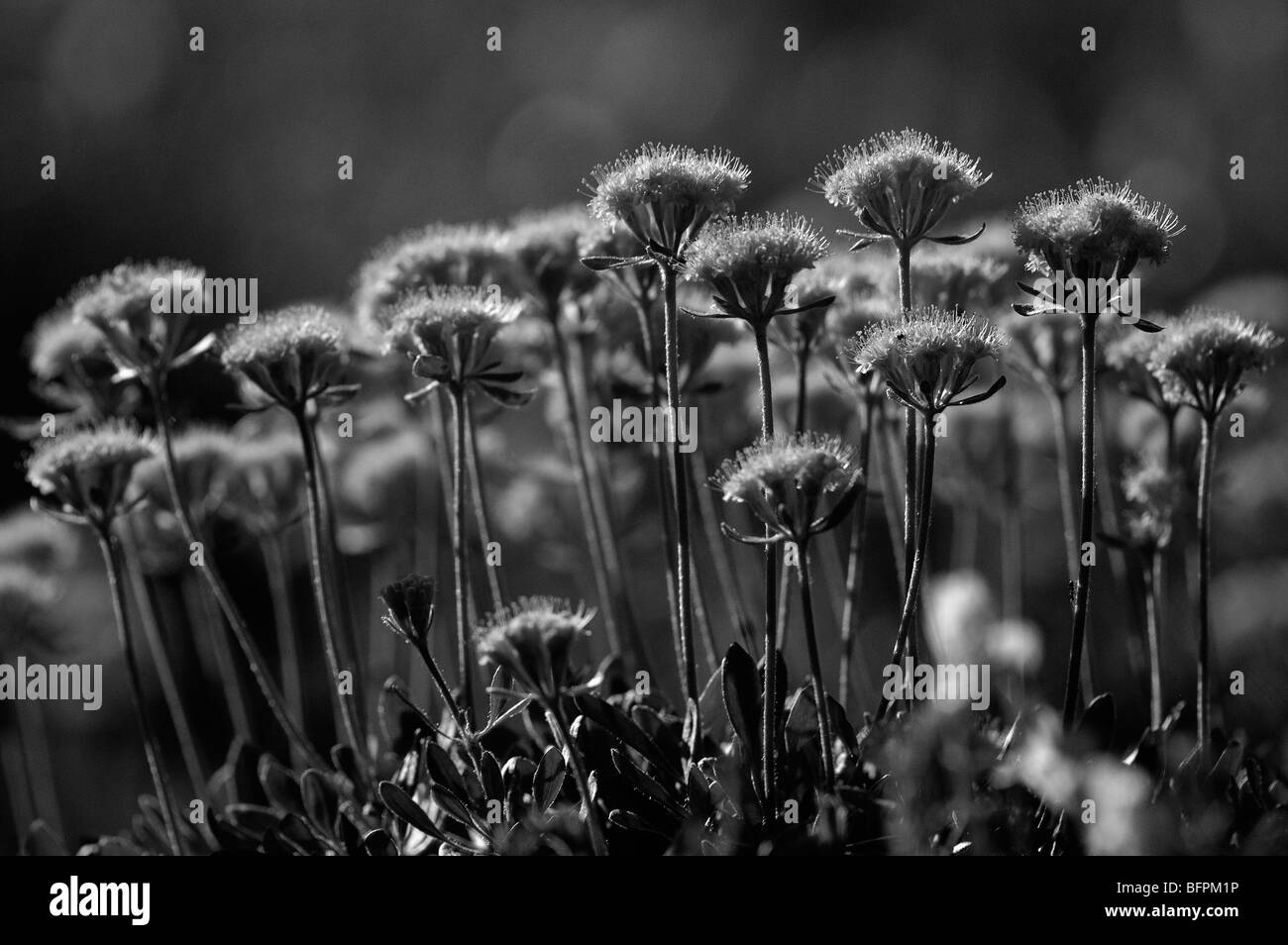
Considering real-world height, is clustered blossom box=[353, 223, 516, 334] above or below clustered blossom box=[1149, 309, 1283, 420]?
above

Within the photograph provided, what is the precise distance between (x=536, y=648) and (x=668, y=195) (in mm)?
1116

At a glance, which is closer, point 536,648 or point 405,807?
point 536,648

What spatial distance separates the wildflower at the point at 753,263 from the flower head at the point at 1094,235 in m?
0.50

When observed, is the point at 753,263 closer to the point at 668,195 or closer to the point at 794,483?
the point at 668,195

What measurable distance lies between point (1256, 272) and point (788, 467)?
766 centimetres

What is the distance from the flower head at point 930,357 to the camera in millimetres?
2672

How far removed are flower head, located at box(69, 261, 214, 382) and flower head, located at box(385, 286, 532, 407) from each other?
2.26ft

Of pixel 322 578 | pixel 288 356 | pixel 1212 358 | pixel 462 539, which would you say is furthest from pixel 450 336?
pixel 1212 358

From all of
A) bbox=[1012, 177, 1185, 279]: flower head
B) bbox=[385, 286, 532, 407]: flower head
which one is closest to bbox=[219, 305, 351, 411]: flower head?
bbox=[385, 286, 532, 407]: flower head

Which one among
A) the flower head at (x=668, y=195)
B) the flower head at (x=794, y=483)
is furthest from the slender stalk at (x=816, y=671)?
the flower head at (x=668, y=195)

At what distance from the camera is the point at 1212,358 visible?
9.66ft

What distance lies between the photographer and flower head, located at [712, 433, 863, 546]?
2617mm

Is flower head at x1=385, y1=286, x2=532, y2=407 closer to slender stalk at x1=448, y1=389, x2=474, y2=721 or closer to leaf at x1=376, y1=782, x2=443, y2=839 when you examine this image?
slender stalk at x1=448, y1=389, x2=474, y2=721
